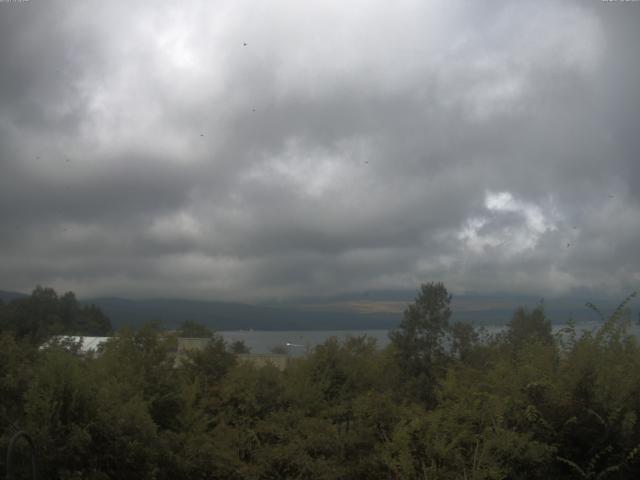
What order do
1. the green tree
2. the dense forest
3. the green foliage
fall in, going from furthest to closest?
the green foliage
the green tree
the dense forest

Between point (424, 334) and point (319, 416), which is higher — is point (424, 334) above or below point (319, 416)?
above

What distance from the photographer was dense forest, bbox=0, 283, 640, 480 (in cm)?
902

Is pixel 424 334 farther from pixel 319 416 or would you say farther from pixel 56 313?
pixel 56 313

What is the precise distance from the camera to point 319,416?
1262 cm

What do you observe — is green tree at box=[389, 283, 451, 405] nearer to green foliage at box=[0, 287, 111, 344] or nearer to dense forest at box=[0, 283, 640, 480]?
dense forest at box=[0, 283, 640, 480]

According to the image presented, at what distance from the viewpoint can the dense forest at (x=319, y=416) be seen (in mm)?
9023

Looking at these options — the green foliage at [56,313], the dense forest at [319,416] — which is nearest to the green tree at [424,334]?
the dense forest at [319,416]

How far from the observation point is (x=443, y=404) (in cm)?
1105

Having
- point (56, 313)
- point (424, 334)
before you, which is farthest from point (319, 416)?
point (56, 313)

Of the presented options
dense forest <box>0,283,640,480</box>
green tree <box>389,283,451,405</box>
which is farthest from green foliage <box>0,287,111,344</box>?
dense forest <box>0,283,640,480</box>

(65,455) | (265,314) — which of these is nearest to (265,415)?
(65,455)

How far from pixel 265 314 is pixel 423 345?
7345 cm

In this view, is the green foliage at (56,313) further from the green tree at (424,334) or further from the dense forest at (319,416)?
the dense forest at (319,416)

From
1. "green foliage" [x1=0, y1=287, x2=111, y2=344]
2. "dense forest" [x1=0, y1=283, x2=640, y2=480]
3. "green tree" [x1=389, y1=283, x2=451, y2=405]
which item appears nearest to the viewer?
"dense forest" [x1=0, y1=283, x2=640, y2=480]
